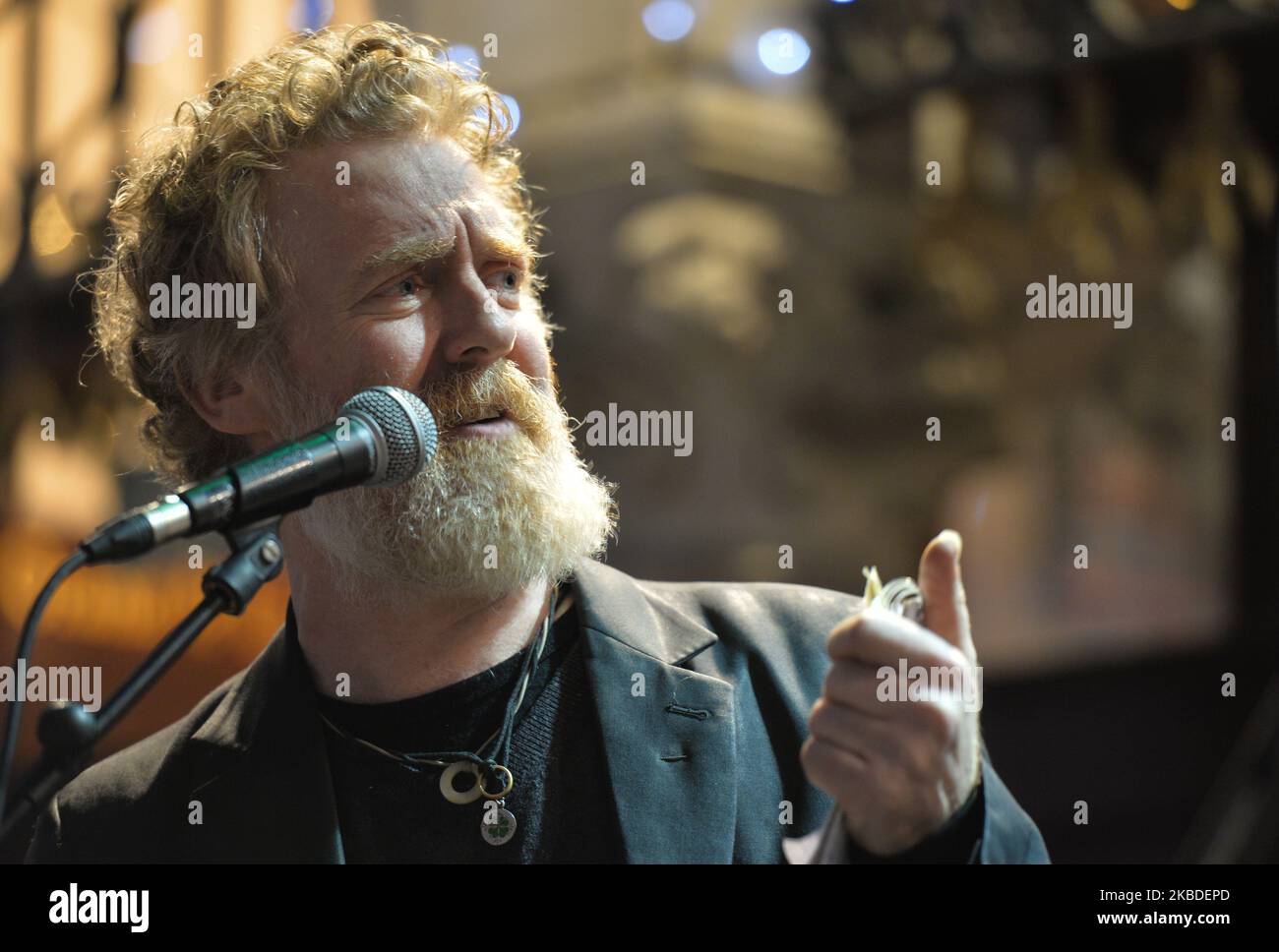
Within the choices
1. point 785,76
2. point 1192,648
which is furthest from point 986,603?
point 785,76

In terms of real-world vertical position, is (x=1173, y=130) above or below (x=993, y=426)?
above

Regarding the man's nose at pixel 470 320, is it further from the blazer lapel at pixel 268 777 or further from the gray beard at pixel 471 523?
the blazer lapel at pixel 268 777

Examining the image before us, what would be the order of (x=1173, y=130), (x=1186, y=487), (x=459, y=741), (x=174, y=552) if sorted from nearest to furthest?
1. (x=459, y=741)
2. (x=1173, y=130)
3. (x=174, y=552)
4. (x=1186, y=487)

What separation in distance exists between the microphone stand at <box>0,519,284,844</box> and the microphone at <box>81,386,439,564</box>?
0.07 metres

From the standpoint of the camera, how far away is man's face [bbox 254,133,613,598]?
197cm

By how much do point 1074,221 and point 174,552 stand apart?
4.33 meters

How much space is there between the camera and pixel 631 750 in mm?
1865

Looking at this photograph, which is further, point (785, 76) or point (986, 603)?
point (986, 603)

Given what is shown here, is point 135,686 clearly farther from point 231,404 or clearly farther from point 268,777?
point 231,404

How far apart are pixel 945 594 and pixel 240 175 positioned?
1328mm

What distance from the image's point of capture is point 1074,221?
14.8 feet

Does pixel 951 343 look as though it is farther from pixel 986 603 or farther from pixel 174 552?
pixel 174 552

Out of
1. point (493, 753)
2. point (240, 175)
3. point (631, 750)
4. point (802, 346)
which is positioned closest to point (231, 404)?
point (240, 175)
